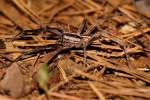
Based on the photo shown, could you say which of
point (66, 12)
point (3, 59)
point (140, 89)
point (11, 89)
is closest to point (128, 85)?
point (140, 89)

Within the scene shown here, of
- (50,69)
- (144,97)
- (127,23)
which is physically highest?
(127,23)

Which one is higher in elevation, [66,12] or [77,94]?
[66,12]

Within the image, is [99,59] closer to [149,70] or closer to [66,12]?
[149,70]

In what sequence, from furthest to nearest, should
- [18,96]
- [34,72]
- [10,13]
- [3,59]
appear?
[10,13]
[3,59]
[34,72]
[18,96]

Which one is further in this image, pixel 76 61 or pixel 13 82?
pixel 76 61
